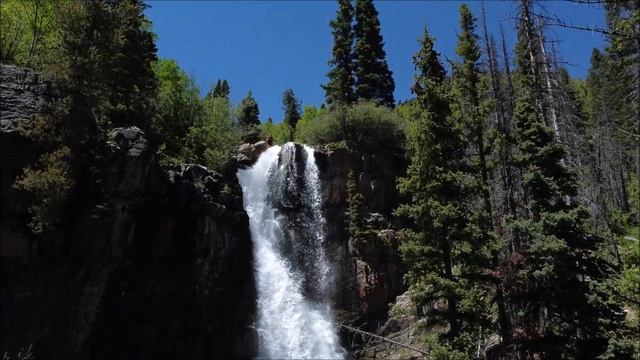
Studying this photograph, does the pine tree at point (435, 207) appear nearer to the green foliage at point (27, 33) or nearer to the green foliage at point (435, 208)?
the green foliage at point (435, 208)

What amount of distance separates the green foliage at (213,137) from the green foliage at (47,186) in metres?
11.6

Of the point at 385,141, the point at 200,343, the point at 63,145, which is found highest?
the point at 385,141

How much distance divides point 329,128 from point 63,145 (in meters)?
19.2

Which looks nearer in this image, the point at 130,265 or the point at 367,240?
the point at 130,265

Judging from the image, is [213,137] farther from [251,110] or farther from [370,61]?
[251,110]

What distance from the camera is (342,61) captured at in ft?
136

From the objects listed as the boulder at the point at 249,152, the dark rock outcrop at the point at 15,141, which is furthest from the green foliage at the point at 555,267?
the boulder at the point at 249,152

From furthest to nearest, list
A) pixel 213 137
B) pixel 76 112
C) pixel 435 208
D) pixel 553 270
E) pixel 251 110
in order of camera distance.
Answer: pixel 251 110, pixel 213 137, pixel 76 112, pixel 435 208, pixel 553 270

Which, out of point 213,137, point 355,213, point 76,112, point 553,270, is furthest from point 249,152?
point 553,270

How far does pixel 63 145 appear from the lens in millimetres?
17078

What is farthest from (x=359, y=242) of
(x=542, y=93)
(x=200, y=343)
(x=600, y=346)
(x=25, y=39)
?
(x=25, y=39)

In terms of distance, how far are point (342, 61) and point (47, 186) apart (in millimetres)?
29217

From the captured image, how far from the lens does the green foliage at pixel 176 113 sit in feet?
93.8

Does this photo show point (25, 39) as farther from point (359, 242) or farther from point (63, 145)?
point (359, 242)
